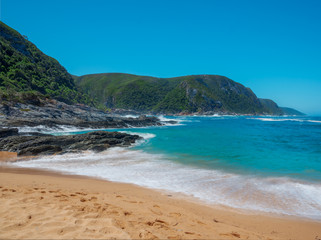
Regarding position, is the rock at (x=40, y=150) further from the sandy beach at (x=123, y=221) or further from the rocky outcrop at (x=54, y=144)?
the sandy beach at (x=123, y=221)

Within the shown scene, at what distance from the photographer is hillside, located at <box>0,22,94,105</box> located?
3957 cm

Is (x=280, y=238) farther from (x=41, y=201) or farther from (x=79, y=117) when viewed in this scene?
(x=79, y=117)

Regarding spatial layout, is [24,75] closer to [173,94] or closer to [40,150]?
[40,150]

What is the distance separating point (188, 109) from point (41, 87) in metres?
102

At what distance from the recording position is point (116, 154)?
50.2ft

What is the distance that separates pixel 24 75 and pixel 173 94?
383ft

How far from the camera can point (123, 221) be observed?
4.01 metres

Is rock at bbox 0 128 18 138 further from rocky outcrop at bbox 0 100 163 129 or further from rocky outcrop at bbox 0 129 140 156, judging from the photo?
rocky outcrop at bbox 0 100 163 129

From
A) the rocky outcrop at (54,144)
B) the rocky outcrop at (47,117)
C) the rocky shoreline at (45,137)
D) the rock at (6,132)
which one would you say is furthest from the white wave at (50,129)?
the rocky outcrop at (54,144)

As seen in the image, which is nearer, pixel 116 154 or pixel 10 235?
pixel 10 235

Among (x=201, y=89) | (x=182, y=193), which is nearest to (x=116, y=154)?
(x=182, y=193)

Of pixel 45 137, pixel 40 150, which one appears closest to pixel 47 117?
pixel 45 137

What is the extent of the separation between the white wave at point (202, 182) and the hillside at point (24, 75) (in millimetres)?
29871

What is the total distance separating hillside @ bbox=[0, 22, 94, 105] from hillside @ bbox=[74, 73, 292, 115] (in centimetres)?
7592
